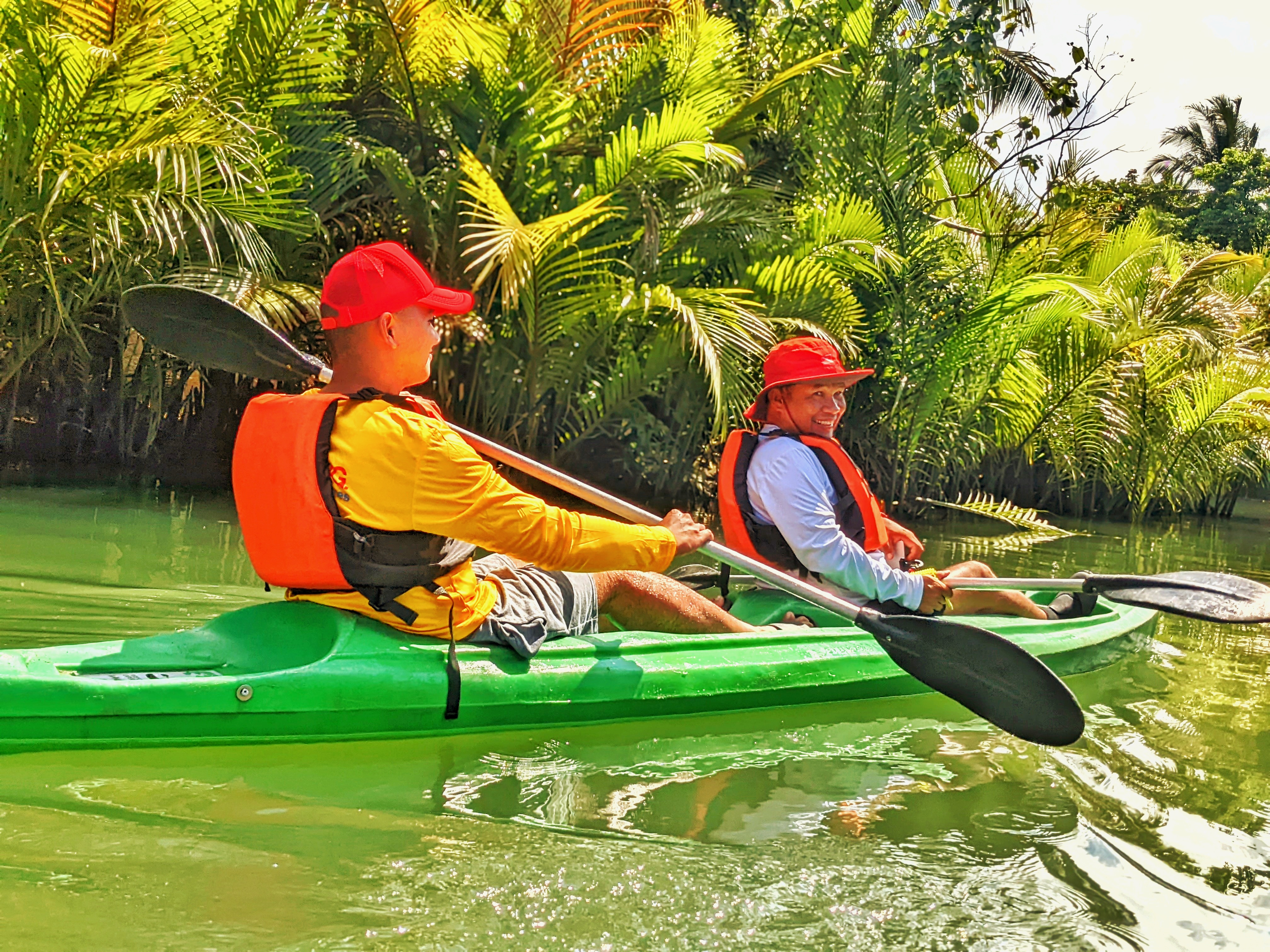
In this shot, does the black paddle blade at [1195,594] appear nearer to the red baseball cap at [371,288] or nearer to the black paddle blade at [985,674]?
the black paddle blade at [985,674]

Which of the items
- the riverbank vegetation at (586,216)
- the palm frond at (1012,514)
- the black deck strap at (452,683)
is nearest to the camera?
the black deck strap at (452,683)

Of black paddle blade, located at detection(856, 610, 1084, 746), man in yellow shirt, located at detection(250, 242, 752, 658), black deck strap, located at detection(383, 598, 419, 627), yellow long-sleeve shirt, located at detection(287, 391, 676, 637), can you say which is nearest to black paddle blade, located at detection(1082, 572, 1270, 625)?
black paddle blade, located at detection(856, 610, 1084, 746)

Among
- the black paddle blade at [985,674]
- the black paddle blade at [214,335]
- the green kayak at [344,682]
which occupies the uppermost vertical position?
the black paddle blade at [214,335]

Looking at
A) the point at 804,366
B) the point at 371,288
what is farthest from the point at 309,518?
the point at 804,366

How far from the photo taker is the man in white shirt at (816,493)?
4477 mm

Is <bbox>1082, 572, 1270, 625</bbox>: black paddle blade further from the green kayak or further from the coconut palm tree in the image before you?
the coconut palm tree

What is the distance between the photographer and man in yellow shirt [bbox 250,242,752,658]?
125 inches

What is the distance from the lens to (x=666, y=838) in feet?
9.85

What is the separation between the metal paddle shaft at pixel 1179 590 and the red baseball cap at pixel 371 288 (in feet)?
9.08

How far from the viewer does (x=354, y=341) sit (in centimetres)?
330

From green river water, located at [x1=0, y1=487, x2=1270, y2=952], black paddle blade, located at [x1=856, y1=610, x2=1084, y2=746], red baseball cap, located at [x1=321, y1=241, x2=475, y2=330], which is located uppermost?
red baseball cap, located at [x1=321, y1=241, x2=475, y2=330]

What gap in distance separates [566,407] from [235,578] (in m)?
4.24

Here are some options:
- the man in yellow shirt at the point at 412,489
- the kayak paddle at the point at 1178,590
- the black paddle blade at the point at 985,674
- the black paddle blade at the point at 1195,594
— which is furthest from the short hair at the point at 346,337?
the black paddle blade at the point at 1195,594

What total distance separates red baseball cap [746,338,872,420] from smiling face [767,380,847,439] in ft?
0.11
